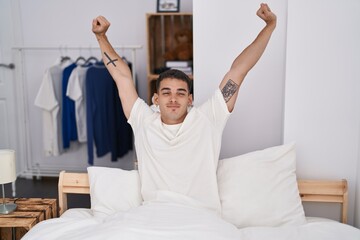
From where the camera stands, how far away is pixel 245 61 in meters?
1.86

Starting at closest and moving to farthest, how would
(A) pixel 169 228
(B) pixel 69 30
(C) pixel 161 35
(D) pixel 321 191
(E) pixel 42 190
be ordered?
(A) pixel 169 228, (D) pixel 321 191, (E) pixel 42 190, (C) pixel 161 35, (B) pixel 69 30

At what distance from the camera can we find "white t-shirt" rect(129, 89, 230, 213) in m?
1.80

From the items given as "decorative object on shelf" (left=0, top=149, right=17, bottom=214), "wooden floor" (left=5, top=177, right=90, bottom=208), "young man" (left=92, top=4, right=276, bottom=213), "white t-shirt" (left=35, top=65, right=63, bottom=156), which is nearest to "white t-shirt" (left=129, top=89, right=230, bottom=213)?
"young man" (left=92, top=4, right=276, bottom=213)

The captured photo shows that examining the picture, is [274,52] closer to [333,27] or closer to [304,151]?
[333,27]

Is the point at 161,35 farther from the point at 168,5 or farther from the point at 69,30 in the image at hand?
the point at 69,30

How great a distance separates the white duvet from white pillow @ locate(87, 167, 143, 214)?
0.09 m

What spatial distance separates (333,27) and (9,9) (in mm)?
3127

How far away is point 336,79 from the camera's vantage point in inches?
77.8

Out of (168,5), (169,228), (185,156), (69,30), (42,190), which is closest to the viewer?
(169,228)

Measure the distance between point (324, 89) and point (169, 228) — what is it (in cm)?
108

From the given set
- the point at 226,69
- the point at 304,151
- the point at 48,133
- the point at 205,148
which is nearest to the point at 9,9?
the point at 48,133

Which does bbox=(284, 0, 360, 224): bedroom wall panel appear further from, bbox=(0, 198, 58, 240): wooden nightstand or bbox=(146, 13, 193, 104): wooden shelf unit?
bbox=(146, 13, 193, 104): wooden shelf unit

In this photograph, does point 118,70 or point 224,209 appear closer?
point 224,209

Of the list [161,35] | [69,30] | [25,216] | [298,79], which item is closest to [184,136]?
[298,79]
